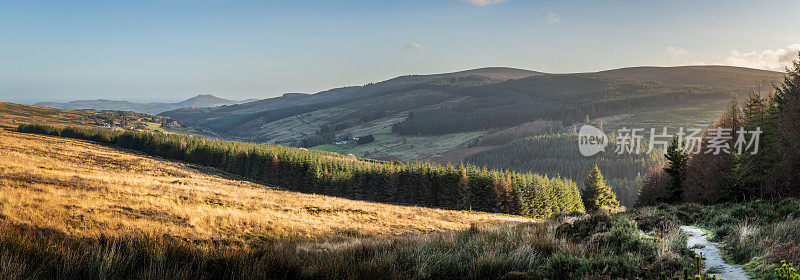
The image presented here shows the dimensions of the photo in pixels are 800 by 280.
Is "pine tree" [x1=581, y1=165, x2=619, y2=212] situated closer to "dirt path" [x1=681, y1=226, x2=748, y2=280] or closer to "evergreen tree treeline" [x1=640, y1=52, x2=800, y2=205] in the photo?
"evergreen tree treeline" [x1=640, y1=52, x2=800, y2=205]

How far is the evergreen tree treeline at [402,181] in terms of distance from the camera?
6569 centimetres

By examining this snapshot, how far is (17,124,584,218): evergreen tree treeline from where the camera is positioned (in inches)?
2586

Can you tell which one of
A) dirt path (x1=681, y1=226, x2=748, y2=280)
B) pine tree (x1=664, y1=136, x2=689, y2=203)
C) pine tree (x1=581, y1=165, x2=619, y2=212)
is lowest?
pine tree (x1=581, y1=165, x2=619, y2=212)

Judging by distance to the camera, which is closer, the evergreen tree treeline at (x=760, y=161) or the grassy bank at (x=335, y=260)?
the grassy bank at (x=335, y=260)

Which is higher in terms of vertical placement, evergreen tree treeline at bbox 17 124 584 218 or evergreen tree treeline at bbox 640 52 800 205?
evergreen tree treeline at bbox 640 52 800 205

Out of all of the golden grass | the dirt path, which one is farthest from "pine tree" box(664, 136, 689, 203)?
the dirt path

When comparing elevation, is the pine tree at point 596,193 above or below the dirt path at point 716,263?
below

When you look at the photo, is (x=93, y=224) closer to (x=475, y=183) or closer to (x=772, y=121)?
(x=772, y=121)

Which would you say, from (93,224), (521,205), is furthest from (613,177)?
(93,224)

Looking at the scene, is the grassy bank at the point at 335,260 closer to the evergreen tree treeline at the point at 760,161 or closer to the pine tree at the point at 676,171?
the evergreen tree treeline at the point at 760,161

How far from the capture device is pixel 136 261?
19.1ft

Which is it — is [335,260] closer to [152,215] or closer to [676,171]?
[152,215]

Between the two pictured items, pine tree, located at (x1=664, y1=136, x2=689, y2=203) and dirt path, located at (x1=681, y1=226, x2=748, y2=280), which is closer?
dirt path, located at (x1=681, y1=226, x2=748, y2=280)

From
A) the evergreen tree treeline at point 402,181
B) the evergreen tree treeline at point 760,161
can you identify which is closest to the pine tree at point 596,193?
the evergreen tree treeline at point 402,181
